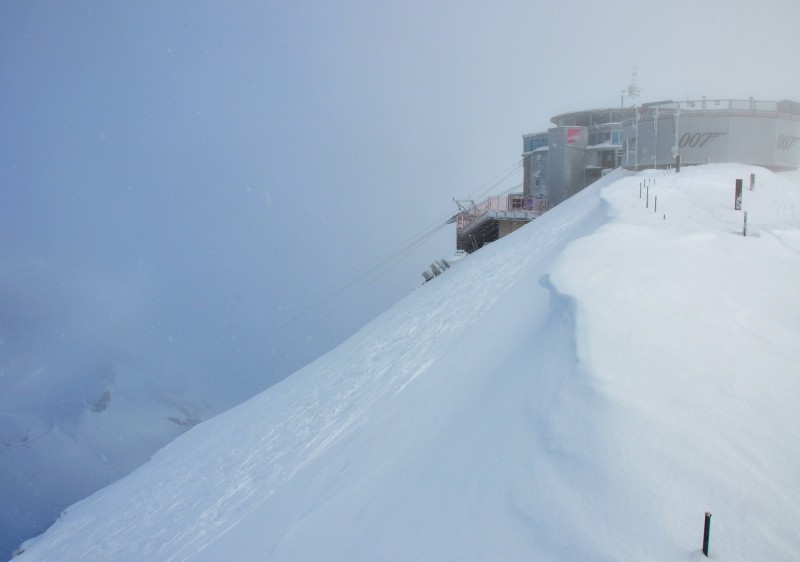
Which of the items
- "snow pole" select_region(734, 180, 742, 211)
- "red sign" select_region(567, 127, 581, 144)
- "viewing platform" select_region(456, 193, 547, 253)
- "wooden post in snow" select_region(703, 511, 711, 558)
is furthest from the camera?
"red sign" select_region(567, 127, 581, 144)

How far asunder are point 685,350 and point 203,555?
744 centimetres

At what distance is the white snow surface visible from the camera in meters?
3.73

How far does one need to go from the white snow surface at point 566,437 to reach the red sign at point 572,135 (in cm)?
2426

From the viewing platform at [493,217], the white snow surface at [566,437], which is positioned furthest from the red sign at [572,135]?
the white snow surface at [566,437]

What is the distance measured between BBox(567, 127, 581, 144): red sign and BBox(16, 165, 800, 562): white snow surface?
2426cm

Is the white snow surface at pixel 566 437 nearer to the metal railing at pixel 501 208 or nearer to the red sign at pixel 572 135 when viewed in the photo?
the metal railing at pixel 501 208

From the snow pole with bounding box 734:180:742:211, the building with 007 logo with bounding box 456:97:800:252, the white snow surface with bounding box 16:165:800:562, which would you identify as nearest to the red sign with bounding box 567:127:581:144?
the building with 007 logo with bounding box 456:97:800:252

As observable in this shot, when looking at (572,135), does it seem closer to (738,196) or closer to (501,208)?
(501,208)

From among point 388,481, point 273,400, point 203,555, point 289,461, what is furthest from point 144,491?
point 388,481

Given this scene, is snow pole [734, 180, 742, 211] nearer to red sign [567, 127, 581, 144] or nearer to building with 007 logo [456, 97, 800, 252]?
building with 007 logo [456, 97, 800, 252]

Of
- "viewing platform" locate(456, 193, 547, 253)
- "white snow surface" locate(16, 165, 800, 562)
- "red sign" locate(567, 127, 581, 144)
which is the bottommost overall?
"viewing platform" locate(456, 193, 547, 253)

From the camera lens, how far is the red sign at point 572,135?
36.7 m

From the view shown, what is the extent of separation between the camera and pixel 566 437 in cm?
435

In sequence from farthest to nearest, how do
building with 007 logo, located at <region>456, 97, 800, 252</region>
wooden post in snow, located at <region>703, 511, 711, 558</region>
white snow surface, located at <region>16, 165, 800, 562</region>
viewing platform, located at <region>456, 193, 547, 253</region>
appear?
viewing platform, located at <region>456, 193, 547, 253</region> → building with 007 logo, located at <region>456, 97, 800, 252</region> → white snow surface, located at <region>16, 165, 800, 562</region> → wooden post in snow, located at <region>703, 511, 711, 558</region>
